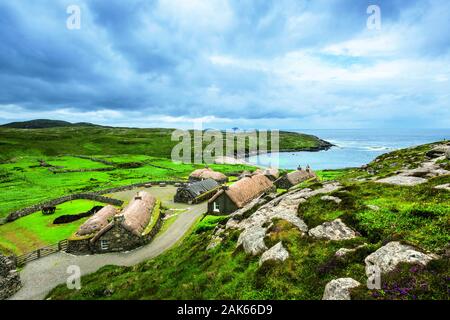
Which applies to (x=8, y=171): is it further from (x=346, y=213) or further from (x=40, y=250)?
(x=346, y=213)

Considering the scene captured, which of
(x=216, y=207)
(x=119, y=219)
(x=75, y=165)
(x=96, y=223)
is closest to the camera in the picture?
(x=119, y=219)

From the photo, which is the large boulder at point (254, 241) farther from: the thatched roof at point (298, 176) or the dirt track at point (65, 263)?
the thatched roof at point (298, 176)

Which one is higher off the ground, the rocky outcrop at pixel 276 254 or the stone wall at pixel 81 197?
the rocky outcrop at pixel 276 254

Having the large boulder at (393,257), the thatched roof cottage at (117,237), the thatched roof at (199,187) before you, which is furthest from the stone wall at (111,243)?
the large boulder at (393,257)

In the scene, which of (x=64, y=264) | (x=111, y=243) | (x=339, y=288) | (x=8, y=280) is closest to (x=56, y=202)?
(x=64, y=264)

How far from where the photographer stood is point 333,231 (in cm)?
1493

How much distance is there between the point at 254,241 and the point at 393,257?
7.46 meters

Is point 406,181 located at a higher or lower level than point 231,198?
higher

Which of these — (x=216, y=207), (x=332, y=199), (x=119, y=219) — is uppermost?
(x=332, y=199)

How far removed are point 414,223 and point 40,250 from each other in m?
41.3

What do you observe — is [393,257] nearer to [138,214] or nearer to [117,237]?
[117,237]

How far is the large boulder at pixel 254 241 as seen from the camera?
50.2 ft

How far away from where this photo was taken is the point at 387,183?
21.7 metres

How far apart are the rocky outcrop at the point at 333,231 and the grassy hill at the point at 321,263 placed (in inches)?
19.6
